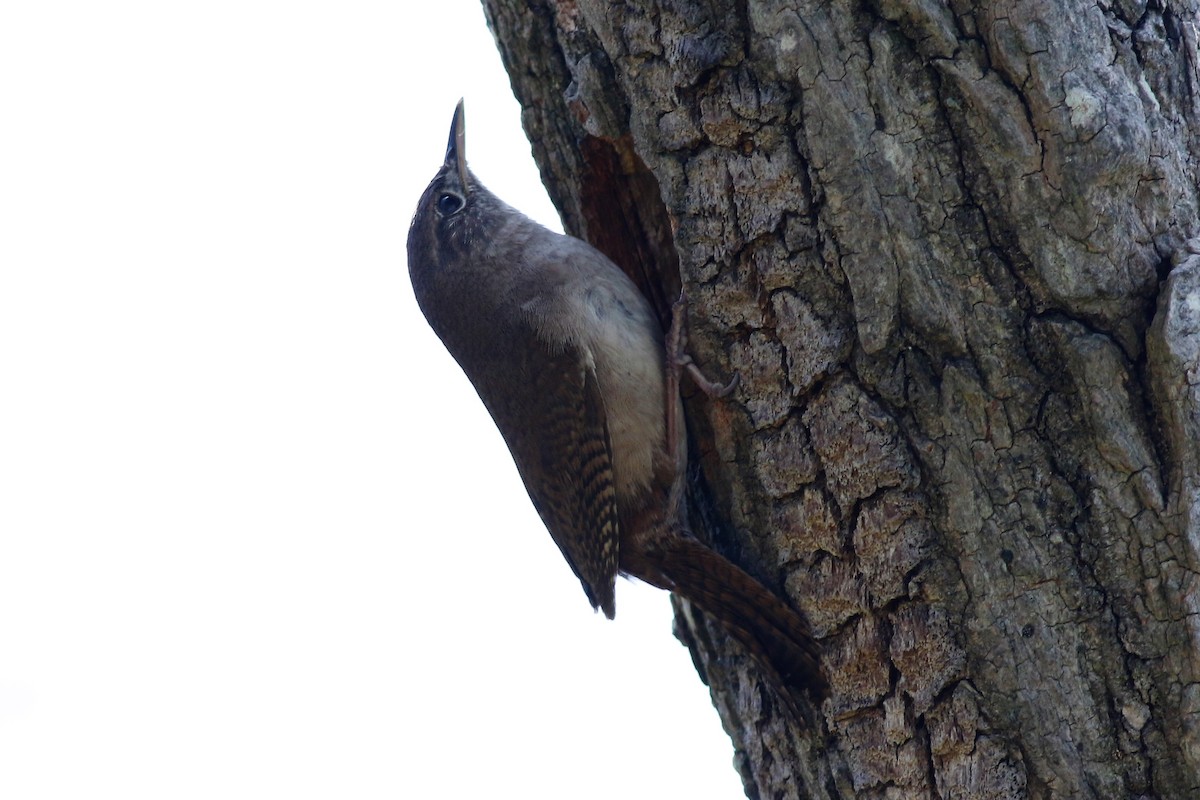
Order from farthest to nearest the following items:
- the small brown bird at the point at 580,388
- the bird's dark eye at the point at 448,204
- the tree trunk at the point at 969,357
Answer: the bird's dark eye at the point at 448,204 < the small brown bird at the point at 580,388 < the tree trunk at the point at 969,357

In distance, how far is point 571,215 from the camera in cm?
355

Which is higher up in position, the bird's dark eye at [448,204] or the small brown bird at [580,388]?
the bird's dark eye at [448,204]

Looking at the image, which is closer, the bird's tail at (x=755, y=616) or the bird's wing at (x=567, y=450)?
the bird's tail at (x=755, y=616)

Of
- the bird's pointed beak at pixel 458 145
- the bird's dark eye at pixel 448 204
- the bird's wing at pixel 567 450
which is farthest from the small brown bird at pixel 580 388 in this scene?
the bird's pointed beak at pixel 458 145

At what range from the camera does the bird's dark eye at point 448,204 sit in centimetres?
432

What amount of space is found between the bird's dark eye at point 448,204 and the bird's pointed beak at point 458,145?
0.12m

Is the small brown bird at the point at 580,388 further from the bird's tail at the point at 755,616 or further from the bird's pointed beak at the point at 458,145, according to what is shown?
the bird's pointed beak at the point at 458,145

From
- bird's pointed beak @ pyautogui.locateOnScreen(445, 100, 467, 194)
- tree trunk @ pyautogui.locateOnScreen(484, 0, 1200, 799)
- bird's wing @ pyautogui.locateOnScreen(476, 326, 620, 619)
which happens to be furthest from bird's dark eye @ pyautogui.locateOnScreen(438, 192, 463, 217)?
tree trunk @ pyautogui.locateOnScreen(484, 0, 1200, 799)

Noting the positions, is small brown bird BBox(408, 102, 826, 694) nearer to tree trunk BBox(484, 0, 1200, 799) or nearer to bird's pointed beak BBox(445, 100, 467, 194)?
bird's pointed beak BBox(445, 100, 467, 194)

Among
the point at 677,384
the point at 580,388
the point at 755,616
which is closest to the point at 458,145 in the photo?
the point at 580,388

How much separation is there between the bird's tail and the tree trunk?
0.05m

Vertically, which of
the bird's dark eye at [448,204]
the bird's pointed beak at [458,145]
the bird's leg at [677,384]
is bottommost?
the bird's leg at [677,384]

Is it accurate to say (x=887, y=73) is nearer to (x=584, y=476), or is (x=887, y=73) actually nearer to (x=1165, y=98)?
(x=1165, y=98)

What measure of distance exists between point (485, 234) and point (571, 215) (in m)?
0.73
